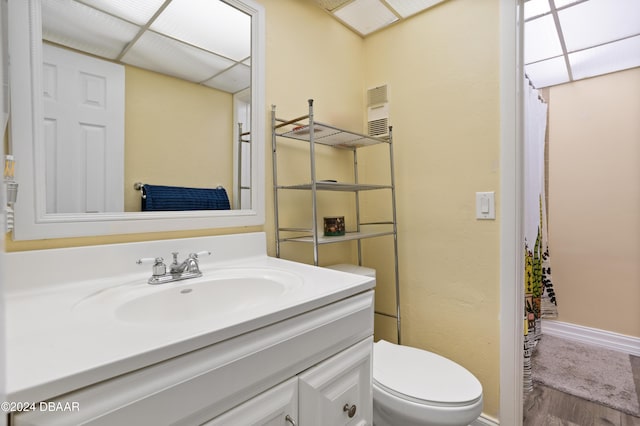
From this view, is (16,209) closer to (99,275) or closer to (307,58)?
(99,275)

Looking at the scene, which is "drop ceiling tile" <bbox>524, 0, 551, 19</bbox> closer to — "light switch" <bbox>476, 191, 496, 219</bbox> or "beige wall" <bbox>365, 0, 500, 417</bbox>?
"beige wall" <bbox>365, 0, 500, 417</bbox>

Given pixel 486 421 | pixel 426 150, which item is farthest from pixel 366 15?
pixel 486 421

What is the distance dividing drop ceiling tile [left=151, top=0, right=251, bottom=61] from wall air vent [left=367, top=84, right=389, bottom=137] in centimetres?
78

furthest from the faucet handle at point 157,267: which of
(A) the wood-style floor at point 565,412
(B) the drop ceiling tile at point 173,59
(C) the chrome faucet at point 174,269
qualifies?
(A) the wood-style floor at point 565,412

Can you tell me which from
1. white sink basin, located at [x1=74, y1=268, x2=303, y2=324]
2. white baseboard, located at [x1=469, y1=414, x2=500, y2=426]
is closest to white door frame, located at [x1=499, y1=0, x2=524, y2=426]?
white baseboard, located at [x1=469, y1=414, x2=500, y2=426]

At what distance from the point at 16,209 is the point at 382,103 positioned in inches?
63.0

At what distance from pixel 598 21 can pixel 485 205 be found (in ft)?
4.20

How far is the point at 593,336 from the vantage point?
7.55 feet

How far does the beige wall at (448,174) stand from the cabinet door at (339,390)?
76 cm

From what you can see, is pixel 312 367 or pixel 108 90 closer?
pixel 312 367

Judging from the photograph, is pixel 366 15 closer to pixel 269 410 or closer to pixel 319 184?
pixel 319 184

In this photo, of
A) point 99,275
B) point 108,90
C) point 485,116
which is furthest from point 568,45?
point 99,275

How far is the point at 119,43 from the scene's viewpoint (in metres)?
1.00

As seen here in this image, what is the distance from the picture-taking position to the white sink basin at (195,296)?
0.79 meters
